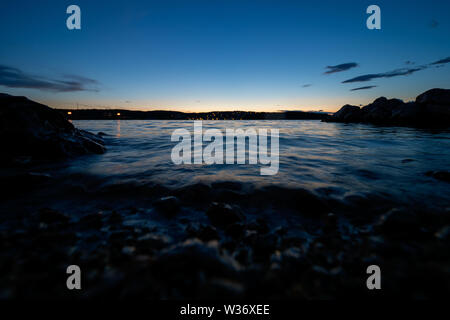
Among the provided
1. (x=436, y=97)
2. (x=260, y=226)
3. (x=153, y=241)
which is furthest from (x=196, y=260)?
(x=436, y=97)

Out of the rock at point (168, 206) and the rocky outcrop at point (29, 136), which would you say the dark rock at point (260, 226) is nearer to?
the rock at point (168, 206)

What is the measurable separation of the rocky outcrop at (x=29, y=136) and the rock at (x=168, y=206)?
490 cm

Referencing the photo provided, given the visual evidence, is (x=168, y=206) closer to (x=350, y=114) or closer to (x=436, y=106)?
(x=436, y=106)

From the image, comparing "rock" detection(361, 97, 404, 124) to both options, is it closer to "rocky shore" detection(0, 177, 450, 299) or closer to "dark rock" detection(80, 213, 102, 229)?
"rocky shore" detection(0, 177, 450, 299)

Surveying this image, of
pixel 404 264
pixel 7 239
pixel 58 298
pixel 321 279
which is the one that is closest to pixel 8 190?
pixel 7 239

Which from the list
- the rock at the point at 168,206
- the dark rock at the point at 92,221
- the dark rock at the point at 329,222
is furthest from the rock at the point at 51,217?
the dark rock at the point at 329,222

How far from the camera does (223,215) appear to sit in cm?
219

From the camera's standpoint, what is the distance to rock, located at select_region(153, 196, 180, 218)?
2361 mm

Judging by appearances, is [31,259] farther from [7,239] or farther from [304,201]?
[304,201]

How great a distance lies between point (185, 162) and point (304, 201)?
11.7 feet

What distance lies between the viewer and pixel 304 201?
8.70ft

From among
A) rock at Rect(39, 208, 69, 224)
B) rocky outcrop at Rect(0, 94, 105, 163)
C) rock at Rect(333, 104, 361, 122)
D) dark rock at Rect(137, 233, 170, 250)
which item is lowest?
dark rock at Rect(137, 233, 170, 250)

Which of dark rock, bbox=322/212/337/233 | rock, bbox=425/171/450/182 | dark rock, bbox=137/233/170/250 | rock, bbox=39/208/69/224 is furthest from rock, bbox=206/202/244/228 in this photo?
rock, bbox=425/171/450/182

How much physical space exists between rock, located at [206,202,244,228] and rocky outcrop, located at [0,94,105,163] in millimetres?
5756
